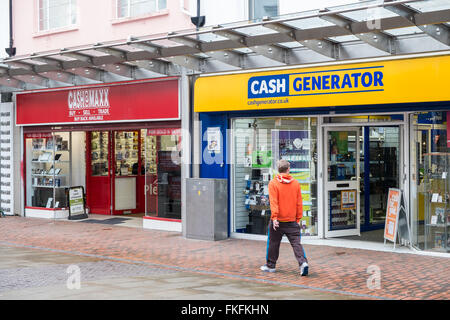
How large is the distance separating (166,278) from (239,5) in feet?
21.2

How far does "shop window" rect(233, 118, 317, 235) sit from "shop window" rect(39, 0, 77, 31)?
6.13 metres

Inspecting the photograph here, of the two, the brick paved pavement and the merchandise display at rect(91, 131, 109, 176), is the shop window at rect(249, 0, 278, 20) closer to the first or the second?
the brick paved pavement

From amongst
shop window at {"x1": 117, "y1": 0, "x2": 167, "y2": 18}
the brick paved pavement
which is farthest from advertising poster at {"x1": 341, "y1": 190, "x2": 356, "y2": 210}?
shop window at {"x1": 117, "y1": 0, "x2": 167, "y2": 18}

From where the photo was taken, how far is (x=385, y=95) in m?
10.3

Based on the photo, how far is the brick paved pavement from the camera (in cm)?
797

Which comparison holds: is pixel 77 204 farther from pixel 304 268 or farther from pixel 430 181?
pixel 430 181

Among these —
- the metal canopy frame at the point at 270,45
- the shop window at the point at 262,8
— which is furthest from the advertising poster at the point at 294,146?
the shop window at the point at 262,8

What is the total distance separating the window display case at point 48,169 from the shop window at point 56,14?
9.48 ft

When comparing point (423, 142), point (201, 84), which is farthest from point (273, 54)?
point (423, 142)

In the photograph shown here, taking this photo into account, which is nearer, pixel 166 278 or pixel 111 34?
pixel 166 278

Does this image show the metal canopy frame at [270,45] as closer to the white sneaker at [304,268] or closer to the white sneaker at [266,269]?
the white sneaker at [304,268]

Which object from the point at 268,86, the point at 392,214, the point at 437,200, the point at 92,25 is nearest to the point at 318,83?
the point at 268,86
